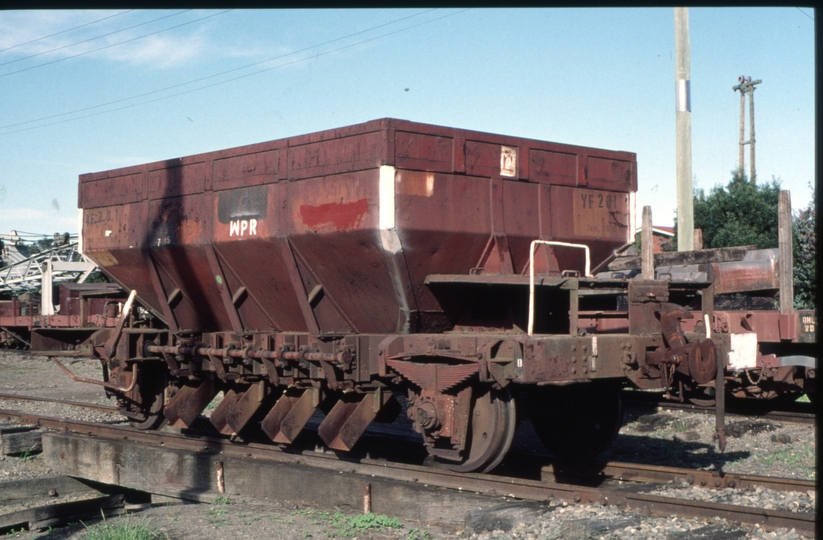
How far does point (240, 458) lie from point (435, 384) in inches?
96.5

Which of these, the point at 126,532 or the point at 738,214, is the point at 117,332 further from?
the point at 738,214

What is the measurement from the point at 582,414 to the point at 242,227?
3798 millimetres

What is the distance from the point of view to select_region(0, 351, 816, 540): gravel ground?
5.26 metres

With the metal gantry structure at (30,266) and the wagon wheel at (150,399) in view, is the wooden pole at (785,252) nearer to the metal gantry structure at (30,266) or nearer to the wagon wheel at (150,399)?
the wagon wheel at (150,399)

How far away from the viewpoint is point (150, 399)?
1012 centimetres

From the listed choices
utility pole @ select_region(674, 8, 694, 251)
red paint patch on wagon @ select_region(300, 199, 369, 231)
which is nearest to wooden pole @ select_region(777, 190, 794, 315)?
utility pole @ select_region(674, 8, 694, 251)

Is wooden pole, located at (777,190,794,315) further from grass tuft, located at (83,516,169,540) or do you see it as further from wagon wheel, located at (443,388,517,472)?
grass tuft, located at (83,516,169,540)

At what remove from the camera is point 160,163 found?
9.27 meters

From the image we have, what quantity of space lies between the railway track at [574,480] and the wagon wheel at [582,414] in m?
0.75

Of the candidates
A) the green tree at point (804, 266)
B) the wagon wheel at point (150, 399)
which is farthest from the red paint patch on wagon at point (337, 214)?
the green tree at point (804, 266)

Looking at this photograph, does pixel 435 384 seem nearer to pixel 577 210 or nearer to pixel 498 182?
pixel 498 182

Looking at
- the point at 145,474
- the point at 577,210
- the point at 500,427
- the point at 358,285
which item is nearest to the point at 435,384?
the point at 500,427

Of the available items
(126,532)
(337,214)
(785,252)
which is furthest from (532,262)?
(785,252)

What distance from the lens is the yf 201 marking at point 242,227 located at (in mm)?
8023
